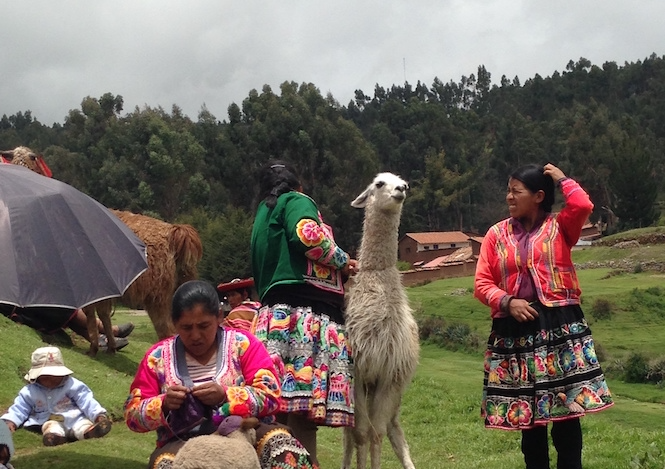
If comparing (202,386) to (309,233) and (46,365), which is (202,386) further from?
(46,365)

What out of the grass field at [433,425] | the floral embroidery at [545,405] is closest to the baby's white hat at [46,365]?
the grass field at [433,425]

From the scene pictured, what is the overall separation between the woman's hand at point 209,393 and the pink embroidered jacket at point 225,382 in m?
0.06

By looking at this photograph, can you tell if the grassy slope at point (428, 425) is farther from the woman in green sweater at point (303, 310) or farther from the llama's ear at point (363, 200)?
the llama's ear at point (363, 200)

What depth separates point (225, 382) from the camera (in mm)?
3328

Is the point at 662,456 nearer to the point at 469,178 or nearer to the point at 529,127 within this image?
the point at 469,178

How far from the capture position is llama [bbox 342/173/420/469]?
4.84 meters

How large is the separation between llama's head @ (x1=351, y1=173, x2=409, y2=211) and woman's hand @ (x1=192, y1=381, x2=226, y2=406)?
6.83ft

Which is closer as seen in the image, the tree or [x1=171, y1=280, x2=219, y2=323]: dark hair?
[x1=171, y1=280, x2=219, y2=323]: dark hair

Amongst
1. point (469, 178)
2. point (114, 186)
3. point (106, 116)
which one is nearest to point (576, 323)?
point (114, 186)

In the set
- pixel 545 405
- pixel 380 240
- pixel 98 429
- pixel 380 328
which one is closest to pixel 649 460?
pixel 545 405

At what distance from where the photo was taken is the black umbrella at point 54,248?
3516 millimetres

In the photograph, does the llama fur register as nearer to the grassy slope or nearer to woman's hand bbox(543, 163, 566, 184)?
woman's hand bbox(543, 163, 566, 184)

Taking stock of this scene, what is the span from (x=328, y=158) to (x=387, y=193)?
146ft

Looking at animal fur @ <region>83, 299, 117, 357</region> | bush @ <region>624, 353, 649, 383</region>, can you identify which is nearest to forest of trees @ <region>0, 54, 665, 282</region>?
bush @ <region>624, 353, 649, 383</region>
